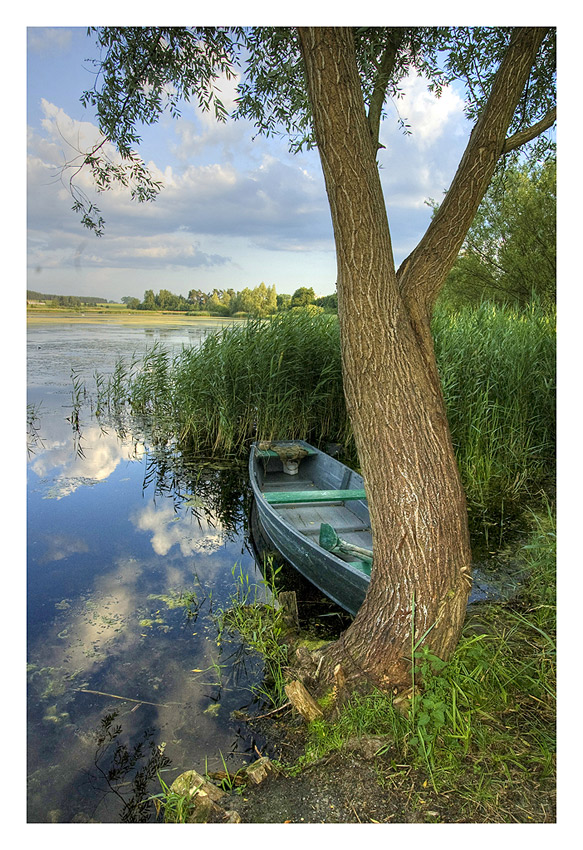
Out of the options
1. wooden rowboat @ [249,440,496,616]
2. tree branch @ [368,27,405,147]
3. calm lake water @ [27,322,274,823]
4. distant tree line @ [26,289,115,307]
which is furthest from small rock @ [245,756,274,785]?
distant tree line @ [26,289,115,307]

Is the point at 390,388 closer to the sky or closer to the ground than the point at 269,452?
closer to the sky

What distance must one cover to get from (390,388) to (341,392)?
4.99 metres

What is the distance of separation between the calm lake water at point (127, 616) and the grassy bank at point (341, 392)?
0.65m

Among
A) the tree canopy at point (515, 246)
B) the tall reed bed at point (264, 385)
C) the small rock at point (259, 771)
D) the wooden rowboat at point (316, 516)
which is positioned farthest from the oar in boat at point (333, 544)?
the tree canopy at point (515, 246)

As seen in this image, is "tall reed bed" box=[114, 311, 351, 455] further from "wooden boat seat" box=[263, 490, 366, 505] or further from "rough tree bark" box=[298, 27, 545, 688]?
"rough tree bark" box=[298, 27, 545, 688]

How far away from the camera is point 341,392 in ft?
24.0

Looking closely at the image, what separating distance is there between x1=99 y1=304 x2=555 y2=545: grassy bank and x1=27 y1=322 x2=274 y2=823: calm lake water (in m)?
0.65

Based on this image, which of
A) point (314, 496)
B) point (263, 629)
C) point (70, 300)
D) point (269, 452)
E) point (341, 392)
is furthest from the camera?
point (70, 300)

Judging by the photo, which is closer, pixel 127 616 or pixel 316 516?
pixel 127 616

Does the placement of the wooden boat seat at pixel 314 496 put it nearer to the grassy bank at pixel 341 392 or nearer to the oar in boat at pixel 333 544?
the oar in boat at pixel 333 544

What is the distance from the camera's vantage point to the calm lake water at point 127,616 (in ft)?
8.09

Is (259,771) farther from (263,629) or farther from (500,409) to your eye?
(500,409)

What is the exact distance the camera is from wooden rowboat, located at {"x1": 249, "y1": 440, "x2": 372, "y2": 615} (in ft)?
11.1

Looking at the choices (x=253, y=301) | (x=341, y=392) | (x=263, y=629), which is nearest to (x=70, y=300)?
(x=253, y=301)
